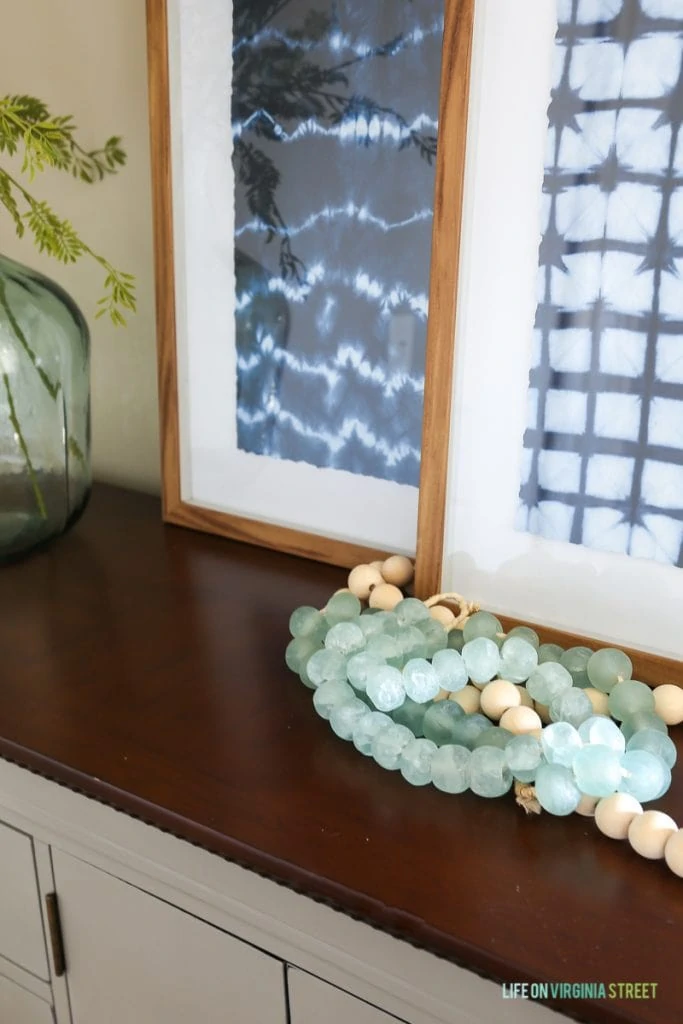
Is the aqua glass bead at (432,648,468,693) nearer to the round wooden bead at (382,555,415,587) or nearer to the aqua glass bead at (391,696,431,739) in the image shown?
the aqua glass bead at (391,696,431,739)

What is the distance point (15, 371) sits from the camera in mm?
869

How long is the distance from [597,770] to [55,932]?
0.41 meters

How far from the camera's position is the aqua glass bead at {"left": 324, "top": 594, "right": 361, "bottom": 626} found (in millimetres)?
712

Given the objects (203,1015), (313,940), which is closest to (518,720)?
(313,940)

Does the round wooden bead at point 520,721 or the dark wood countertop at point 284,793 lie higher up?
the round wooden bead at point 520,721

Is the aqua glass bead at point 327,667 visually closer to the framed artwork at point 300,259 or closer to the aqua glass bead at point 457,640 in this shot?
the aqua glass bead at point 457,640

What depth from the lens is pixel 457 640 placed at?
0.69m

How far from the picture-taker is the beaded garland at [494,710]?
0.54m

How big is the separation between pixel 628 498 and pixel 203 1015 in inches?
17.3

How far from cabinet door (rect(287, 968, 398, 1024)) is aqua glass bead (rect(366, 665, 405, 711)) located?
0.53 ft

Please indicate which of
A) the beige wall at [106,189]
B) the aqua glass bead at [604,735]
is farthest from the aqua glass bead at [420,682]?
the beige wall at [106,189]

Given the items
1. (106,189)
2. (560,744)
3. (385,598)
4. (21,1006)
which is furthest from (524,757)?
(106,189)

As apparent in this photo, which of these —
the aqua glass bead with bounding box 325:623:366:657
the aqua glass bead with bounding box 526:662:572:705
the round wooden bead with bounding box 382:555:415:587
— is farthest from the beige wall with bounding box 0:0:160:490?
the aqua glass bead with bounding box 526:662:572:705

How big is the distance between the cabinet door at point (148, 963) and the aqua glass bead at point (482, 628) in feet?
0.79
